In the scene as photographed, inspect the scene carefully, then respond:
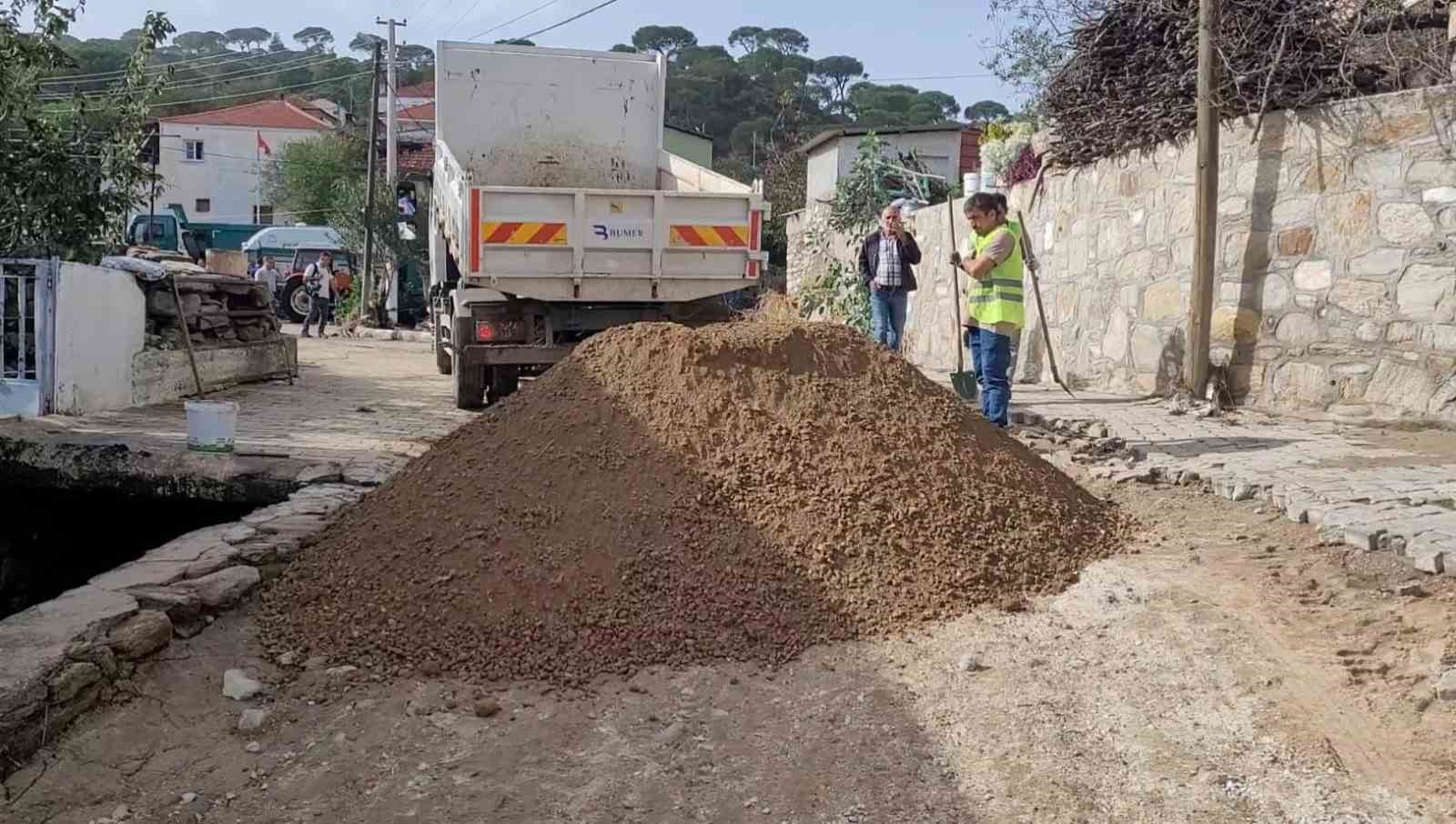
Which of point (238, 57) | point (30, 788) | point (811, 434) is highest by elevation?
point (238, 57)

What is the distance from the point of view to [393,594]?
3.93m

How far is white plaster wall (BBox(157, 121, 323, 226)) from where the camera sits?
51594 millimetres

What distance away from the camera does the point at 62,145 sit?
8523 millimetres

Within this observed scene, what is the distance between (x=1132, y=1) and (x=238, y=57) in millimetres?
49766

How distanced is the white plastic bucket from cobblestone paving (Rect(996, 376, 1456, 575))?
473cm

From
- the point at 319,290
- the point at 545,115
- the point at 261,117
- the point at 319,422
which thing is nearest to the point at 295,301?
the point at 319,290

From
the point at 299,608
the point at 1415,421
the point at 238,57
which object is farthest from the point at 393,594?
the point at 238,57

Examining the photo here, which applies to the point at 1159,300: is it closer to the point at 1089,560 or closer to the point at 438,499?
the point at 1089,560

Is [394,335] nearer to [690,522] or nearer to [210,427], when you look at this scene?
[210,427]

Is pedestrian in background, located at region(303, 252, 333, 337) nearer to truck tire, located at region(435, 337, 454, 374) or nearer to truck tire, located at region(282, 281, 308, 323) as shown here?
truck tire, located at region(282, 281, 308, 323)

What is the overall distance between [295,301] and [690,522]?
23016 millimetres

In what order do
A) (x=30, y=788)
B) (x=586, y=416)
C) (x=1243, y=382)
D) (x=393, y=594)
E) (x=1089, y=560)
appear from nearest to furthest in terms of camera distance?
(x=30, y=788) → (x=393, y=594) → (x=1089, y=560) → (x=586, y=416) → (x=1243, y=382)

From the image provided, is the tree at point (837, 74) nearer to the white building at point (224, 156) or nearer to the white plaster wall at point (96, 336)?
the white building at point (224, 156)

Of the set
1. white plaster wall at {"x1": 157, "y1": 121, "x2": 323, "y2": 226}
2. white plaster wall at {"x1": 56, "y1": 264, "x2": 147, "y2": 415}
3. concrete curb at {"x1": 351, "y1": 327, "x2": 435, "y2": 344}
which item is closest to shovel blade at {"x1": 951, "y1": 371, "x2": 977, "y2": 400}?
white plaster wall at {"x1": 56, "y1": 264, "x2": 147, "y2": 415}
